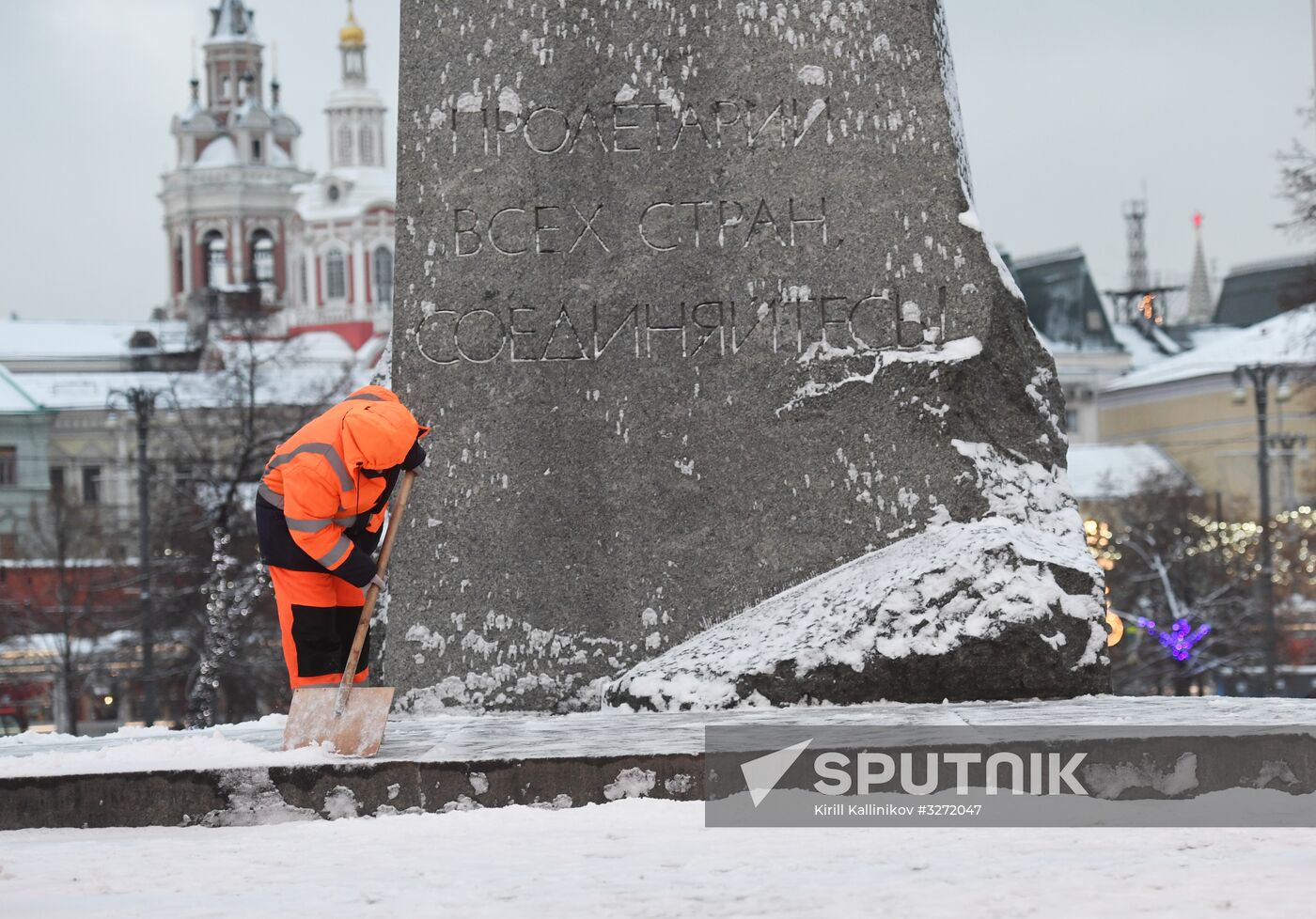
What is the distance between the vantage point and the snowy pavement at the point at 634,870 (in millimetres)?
4324

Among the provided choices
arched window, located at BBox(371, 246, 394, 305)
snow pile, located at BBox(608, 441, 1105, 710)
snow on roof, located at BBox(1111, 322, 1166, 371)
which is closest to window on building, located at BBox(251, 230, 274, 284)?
arched window, located at BBox(371, 246, 394, 305)

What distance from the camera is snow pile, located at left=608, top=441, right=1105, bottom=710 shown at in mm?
7094

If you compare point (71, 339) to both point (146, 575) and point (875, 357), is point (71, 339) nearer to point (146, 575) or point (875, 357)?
point (146, 575)

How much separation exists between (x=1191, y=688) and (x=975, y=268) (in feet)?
118

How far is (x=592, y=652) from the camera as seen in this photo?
7.80 meters

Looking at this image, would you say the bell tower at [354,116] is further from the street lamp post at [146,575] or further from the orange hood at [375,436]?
the orange hood at [375,436]

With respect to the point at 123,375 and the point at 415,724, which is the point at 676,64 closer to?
the point at 415,724

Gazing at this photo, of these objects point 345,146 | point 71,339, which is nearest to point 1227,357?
point 71,339

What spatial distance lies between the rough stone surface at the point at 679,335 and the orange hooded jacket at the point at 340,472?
124cm

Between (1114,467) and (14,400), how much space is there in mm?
32939

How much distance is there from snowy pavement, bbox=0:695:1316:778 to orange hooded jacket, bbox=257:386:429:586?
22.8 inches

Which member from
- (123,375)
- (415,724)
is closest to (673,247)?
(415,724)

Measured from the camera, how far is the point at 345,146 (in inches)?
4850

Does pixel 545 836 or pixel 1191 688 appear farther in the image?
pixel 1191 688
